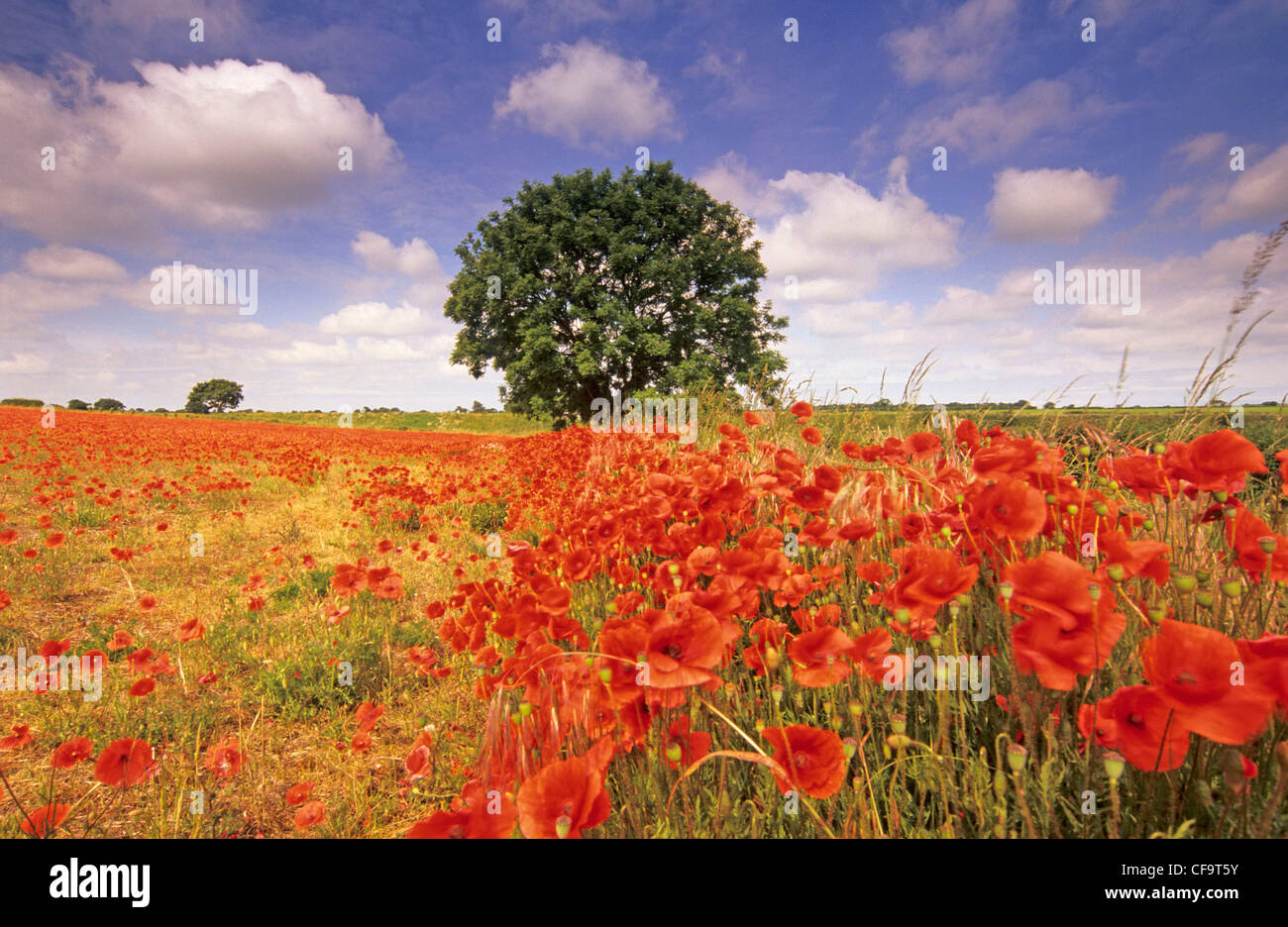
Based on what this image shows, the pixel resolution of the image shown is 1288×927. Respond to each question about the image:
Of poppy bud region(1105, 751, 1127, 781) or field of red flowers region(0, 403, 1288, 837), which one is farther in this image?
field of red flowers region(0, 403, 1288, 837)

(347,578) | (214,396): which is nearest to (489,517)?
(347,578)

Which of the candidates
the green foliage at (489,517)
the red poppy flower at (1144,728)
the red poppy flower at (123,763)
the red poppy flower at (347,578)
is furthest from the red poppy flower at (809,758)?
the green foliage at (489,517)

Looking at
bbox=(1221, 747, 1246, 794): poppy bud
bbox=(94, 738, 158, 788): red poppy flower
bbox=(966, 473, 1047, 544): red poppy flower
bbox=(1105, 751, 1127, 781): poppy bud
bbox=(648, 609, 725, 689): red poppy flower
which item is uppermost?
bbox=(966, 473, 1047, 544): red poppy flower

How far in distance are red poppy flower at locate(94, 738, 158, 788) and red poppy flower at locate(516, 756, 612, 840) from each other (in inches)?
58.6

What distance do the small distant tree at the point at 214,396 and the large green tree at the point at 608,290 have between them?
5649 cm

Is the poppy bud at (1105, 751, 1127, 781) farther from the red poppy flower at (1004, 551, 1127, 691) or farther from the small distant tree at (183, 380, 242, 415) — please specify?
the small distant tree at (183, 380, 242, 415)

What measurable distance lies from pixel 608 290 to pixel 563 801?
58.6 feet

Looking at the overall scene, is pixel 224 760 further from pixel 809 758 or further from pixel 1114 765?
pixel 1114 765

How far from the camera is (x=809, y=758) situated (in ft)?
3.31

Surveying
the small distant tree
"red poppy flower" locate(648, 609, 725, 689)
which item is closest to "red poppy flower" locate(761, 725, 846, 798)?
"red poppy flower" locate(648, 609, 725, 689)

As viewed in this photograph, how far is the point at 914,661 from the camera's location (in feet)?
5.18

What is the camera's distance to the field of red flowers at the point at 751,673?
0.94 m

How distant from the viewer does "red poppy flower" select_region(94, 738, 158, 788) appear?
154 centimetres
